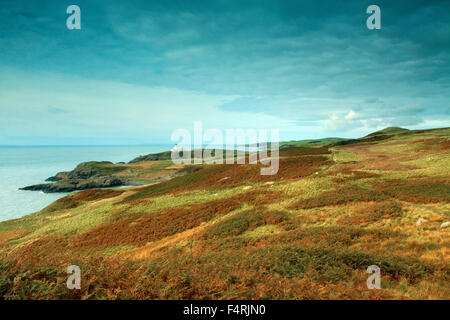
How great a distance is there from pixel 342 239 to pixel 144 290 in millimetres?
11601

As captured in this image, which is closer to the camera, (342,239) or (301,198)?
(342,239)

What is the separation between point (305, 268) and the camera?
8.60 m

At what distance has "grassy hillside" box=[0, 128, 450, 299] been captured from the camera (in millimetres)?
6109

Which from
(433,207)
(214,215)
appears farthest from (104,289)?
(433,207)

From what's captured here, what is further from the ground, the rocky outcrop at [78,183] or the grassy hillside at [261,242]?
the grassy hillside at [261,242]

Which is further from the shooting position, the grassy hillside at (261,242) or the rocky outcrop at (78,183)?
the rocky outcrop at (78,183)

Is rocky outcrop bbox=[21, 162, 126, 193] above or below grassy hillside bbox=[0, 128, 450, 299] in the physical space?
below

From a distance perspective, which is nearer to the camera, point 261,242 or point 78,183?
point 261,242

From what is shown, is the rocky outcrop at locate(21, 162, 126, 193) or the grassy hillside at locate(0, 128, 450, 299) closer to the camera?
the grassy hillside at locate(0, 128, 450, 299)

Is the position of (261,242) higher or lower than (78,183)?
higher

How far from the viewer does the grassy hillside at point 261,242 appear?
6109mm

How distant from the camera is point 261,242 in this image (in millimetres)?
13977
